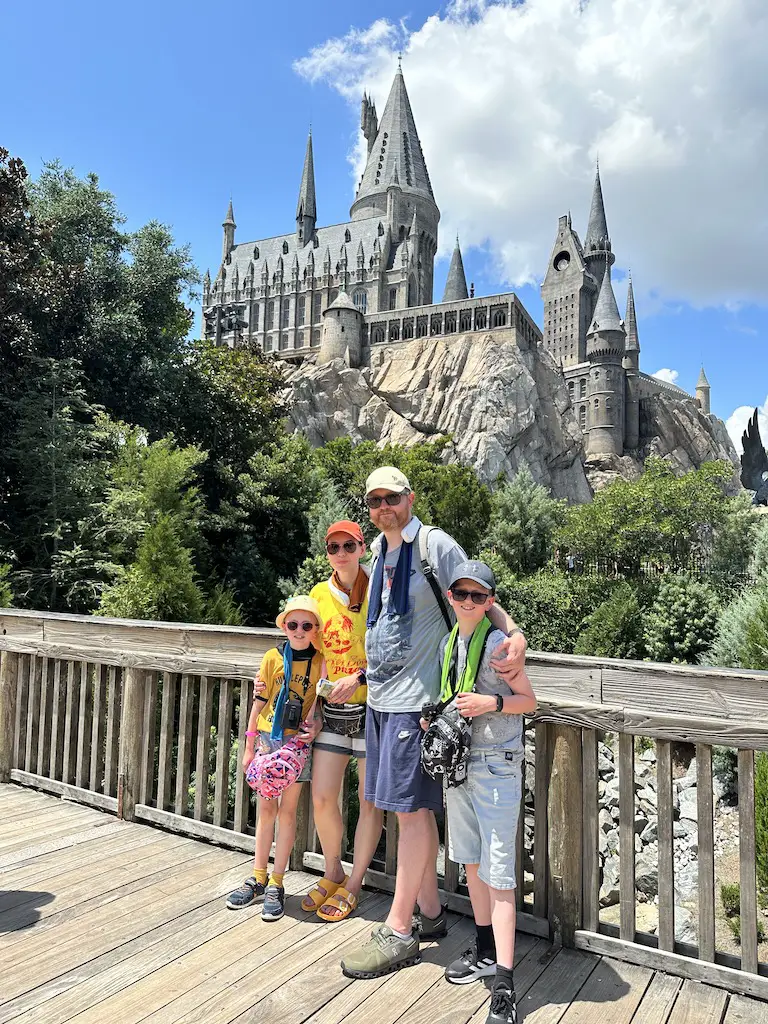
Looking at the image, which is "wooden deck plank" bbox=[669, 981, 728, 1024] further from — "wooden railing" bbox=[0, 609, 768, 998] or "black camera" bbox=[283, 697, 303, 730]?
"black camera" bbox=[283, 697, 303, 730]

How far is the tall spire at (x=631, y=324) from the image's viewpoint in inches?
3538

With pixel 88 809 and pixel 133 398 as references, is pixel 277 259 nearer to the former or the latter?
pixel 133 398

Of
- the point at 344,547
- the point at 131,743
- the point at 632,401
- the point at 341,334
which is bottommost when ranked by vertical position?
the point at 131,743

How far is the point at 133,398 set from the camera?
2416cm

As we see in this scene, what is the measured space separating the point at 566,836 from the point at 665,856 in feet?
1.40

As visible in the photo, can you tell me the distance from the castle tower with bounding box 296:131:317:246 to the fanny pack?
9764cm

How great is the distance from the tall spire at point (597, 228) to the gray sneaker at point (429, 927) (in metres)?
106

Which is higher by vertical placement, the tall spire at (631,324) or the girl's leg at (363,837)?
the tall spire at (631,324)

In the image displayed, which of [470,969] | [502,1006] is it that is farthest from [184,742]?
[502,1006]

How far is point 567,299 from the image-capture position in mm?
96250

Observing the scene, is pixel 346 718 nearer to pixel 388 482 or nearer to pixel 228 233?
pixel 388 482

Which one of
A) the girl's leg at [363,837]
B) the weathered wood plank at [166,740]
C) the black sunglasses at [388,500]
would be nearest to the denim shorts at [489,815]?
the girl's leg at [363,837]

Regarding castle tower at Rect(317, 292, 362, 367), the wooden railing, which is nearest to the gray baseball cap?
the wooden railing

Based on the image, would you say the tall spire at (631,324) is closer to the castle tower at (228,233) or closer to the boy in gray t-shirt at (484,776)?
the castle tower at (228,233)
